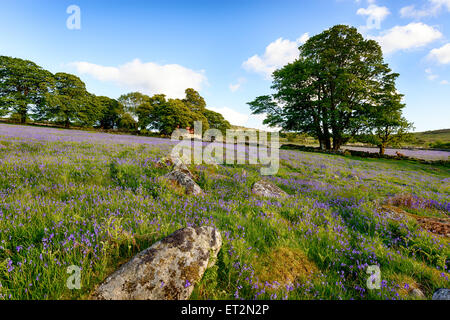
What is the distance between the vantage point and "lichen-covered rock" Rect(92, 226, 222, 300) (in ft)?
5.51

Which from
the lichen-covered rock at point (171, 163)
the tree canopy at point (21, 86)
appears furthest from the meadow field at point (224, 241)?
the tree canopy at point (21, 86)

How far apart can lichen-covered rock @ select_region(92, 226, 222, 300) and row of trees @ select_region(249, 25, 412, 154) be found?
31.0m

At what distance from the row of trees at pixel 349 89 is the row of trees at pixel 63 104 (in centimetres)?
2998

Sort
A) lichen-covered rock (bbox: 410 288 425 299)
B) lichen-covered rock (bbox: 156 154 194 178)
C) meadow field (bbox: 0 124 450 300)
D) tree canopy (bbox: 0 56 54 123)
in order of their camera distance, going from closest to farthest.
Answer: meadow field (bbox: 0 124 450 300)
lichen-covered rock (bbox: 410 288 425 299)
lichen-covered rock (bbox: 156 154 194 178)
tree canopy (bbox: 0 56 54 123)

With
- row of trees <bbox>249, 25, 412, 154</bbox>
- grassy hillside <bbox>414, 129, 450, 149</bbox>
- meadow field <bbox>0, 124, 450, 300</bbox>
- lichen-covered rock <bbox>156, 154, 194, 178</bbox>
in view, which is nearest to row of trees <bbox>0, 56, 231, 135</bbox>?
row of trees <bbox>249, 25, 412, 154</bbox>

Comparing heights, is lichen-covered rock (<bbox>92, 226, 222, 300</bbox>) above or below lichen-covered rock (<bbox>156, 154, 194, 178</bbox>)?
below

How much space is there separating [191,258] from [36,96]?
7089 centimetres

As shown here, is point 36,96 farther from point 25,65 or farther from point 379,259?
point 379,259

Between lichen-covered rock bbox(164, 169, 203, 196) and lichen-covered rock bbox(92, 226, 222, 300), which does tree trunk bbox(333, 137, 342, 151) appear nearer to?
lichen-covered rock bbox(164, 169, 203, 196)

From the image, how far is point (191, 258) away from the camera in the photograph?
2.04 metres

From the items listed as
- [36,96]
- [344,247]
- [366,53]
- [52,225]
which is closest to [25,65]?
[36,96]

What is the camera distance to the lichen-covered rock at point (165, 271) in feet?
5.51

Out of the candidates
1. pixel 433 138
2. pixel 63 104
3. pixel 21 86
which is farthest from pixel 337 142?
pixel 433 138

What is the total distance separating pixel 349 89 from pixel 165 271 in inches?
1365
